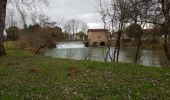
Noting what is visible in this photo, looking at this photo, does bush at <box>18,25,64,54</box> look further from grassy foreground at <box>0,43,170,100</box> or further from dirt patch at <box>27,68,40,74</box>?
grassy foreground at <box>0,43,170,100</box>

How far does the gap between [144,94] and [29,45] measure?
44910 millimetres

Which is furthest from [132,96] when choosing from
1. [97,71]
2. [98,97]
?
[97,71]

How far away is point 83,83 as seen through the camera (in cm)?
1336

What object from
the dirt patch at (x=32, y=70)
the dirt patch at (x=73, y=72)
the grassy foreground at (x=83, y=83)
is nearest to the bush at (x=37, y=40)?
the dirt patch at (x=32, y=70)

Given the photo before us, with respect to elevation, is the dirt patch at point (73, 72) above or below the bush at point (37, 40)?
below

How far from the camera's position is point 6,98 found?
1127 centimetres

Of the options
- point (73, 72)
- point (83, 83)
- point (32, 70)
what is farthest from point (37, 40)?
point (83, 83)

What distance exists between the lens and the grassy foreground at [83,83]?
1139 cm

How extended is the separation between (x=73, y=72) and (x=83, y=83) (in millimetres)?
2830

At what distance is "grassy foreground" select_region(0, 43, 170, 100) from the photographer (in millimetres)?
11392

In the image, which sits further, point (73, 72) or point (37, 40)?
point (37, 40)

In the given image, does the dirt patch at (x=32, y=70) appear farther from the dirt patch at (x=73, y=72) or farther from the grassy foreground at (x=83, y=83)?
the dirt patch at (x=73, y=72)

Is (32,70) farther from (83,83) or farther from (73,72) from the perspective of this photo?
(83,83)

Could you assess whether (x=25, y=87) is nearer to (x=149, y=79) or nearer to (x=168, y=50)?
(x=149, y=79)
